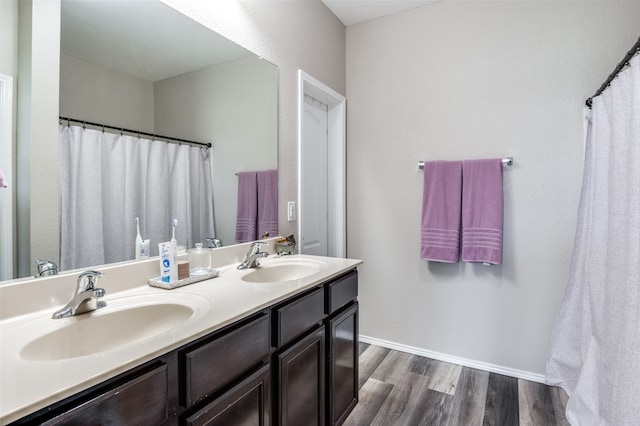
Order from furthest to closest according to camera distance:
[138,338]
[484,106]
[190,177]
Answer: [484,106] → [190,177] → [138,338]

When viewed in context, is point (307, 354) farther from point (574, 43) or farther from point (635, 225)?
point (574, 43)

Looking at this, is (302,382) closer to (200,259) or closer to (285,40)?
(200,259)

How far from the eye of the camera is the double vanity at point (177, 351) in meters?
0.63

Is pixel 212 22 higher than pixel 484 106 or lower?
higher

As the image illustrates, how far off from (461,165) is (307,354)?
1682mm

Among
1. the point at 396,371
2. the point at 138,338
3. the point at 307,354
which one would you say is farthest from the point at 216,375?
the point at 396,371

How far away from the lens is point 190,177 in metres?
1.54

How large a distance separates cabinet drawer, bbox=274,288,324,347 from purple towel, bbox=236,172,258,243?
59cm

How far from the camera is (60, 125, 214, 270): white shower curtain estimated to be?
1.11 m

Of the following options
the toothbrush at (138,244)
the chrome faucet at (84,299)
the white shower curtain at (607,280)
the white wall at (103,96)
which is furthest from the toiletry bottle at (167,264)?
the white shower curtain at (607,280)

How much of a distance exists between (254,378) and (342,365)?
73cm

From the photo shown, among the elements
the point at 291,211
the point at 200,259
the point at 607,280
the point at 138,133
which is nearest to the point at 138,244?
the point at 200,259

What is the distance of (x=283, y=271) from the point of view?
175 cm

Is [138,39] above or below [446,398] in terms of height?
above
